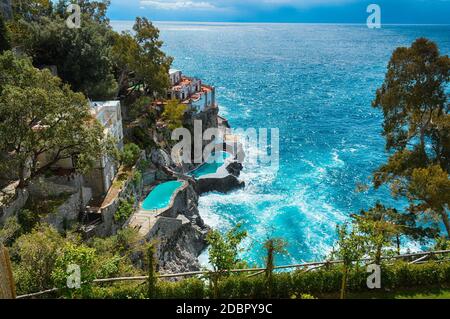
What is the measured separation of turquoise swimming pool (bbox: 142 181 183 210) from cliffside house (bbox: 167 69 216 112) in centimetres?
1933

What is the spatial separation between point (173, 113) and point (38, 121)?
27838 millimetres

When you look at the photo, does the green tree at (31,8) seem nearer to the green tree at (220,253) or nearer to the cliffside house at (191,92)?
the cliffside house at (191,92)

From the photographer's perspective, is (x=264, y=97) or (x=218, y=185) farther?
(x=264, y=97)

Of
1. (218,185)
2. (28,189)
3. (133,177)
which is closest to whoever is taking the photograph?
(28,189)

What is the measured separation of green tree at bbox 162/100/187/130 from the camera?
186 feet

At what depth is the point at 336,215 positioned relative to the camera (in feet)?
167

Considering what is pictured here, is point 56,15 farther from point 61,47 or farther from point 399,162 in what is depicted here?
point 399,162

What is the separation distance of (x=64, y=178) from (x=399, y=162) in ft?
84.4

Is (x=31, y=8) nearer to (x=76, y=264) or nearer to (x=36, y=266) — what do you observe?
(x=36, y=266)

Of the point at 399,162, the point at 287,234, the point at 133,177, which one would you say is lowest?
the point at 287,234

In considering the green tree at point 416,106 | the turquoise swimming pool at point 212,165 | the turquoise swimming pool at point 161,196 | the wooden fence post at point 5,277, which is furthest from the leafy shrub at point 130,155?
the wooden fence post at point 5,277

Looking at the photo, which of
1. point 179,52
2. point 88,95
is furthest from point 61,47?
point 179,52

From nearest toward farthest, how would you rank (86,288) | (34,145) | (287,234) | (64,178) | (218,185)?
(86,288) < (34,145) < (64,178) < (287,234) < (218,185)

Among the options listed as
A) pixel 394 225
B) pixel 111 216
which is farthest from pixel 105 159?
pixel 394 225
